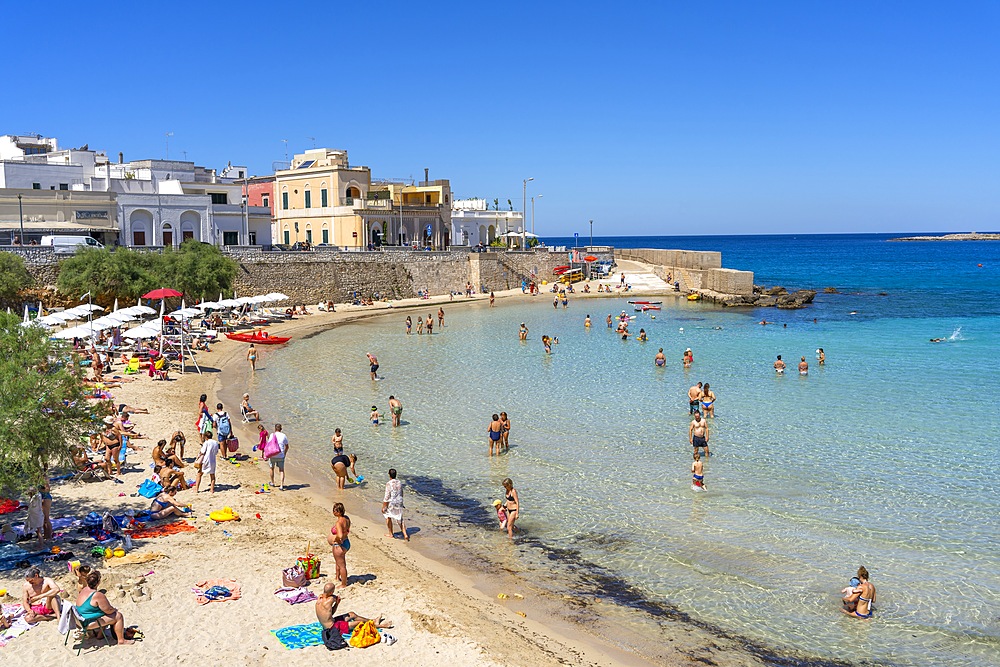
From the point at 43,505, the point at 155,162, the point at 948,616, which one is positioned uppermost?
the point at 155,162

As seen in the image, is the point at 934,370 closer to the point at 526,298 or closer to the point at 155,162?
the point at 526,298

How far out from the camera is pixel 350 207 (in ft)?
182

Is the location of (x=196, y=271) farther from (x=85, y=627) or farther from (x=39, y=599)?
(x=85, y=627)

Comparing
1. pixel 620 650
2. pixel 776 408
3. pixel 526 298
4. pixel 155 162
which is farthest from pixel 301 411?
pixel 155 162

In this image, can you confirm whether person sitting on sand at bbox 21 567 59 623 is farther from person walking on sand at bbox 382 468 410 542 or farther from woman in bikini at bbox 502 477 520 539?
woman in bikini at bbox 502 477 520 539

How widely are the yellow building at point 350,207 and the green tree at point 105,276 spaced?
2008 centimetres

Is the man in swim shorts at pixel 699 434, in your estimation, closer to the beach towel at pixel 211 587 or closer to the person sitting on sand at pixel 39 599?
the beach towel at pixel 211 587

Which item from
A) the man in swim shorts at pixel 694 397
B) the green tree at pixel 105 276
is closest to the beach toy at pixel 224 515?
the man in swim shorts at pixel 694 397

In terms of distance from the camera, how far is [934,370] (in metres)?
27.9

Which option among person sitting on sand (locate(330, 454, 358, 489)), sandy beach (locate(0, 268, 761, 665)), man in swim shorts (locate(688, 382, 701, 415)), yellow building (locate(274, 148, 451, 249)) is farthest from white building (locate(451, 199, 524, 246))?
sandy beach (locate(0, 268, 761, 665))

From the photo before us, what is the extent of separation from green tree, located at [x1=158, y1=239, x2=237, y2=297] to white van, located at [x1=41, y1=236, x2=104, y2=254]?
3.91 m

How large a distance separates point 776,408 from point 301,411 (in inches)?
516

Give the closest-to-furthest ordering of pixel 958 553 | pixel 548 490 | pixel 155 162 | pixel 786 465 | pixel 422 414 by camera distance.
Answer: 1. pixel 958 553
2. pixel 548 490
3. pixel 786 465
4. pixel 422 414
5. pixel 155 162

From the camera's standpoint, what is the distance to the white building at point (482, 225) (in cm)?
6738
